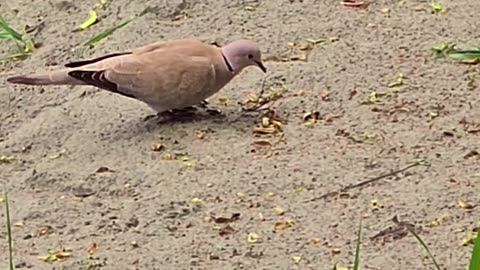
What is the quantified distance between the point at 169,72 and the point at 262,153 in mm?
446

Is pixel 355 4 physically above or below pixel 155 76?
below

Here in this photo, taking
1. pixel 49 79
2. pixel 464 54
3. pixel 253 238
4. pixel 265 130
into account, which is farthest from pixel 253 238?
pixel 464 54

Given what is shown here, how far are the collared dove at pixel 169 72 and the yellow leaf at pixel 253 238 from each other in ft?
2.87

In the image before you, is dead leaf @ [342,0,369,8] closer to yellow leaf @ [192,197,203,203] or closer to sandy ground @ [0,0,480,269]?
sandy ground @ [0,0,480,269]

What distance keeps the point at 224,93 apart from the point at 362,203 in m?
1.15

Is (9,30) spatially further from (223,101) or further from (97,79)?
(223,101)

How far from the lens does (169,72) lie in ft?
13.3

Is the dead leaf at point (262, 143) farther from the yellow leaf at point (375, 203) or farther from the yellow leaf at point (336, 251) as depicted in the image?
the yellow leaf at point (336, 251)

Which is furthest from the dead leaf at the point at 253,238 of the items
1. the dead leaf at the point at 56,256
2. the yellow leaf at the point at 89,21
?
the yellow leaf at the point at 89,21

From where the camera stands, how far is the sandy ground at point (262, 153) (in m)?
3.27

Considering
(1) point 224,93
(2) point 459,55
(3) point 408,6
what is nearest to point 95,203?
(1) point 224,93

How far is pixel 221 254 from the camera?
322 centimetres

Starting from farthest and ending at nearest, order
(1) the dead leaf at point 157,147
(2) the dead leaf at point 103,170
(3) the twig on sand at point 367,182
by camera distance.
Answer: (1) the dead leaf at point 157,147
(2) the dead leaf at point 103,170
(3) the twig on sand at point 367,182

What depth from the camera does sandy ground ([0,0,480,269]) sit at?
129 inches
